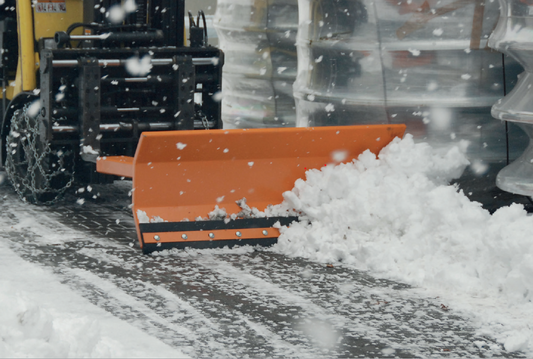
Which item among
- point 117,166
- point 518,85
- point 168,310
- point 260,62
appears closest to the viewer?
point 168,310

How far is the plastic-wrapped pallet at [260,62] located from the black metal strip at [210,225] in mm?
3518

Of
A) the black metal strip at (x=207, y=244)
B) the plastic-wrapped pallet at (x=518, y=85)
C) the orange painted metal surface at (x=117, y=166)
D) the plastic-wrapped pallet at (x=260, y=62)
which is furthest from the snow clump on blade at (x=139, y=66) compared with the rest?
the plastic-wrapped pallet at (x=518, y=85)

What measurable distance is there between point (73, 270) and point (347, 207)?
6.06ft

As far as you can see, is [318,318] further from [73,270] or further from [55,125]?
[55,125]

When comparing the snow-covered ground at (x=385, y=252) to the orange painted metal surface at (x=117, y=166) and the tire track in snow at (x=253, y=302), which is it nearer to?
the tire track in snow at (x=253, y=302)

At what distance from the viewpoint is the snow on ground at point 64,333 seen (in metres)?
3.72

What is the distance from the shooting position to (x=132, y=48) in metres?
7.59

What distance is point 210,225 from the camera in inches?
244

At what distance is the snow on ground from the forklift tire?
3115 millimetres

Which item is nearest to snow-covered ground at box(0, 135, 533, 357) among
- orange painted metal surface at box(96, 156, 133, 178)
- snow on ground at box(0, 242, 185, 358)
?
snow on ground at box(0, 242, 185, 358)

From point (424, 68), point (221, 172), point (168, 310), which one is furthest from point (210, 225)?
point (424, 68)

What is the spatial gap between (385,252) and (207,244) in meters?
1.24

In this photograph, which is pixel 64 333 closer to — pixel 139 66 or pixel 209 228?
pixel 209 228

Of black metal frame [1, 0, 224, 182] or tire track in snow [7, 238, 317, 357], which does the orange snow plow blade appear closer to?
tire track in snow [7, 238, 317, 357]
